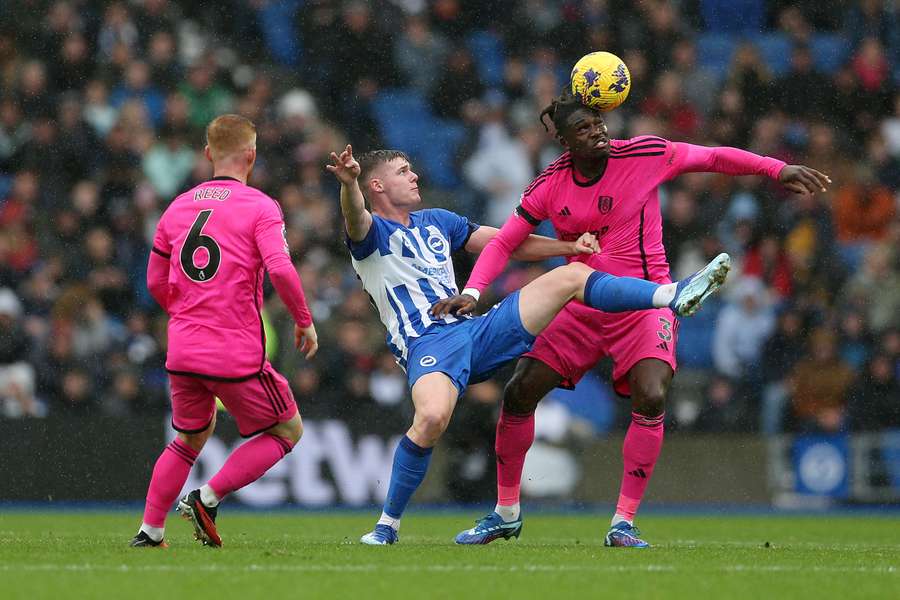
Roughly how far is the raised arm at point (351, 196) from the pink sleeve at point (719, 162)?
69.7 inches

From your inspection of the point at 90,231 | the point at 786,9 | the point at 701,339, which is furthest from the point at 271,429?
the point at 786,9

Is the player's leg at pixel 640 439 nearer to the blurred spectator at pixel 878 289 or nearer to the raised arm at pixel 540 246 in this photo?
the raised arm at pixel 540 246

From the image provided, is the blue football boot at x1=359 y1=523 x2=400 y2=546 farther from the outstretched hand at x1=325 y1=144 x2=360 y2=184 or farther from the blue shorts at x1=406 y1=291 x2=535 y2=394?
the outstretched hand at x1=325 y1=144 x2=360 y2=184

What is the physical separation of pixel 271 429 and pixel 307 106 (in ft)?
32.8

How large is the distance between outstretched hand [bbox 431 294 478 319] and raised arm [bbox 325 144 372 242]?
574 millimetres

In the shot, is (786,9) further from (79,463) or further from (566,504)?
(79,463)

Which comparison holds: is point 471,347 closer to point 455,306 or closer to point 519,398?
point 455,306

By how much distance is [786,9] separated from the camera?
19891mm

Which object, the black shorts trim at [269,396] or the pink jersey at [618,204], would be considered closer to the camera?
the black shorts trim at [269,396]

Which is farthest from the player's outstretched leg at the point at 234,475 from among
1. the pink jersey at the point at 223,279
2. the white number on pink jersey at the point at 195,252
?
the white number on pink jersey at the point at 195,252

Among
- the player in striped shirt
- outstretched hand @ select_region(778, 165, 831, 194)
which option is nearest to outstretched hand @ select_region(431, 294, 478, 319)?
the player in striped shirt

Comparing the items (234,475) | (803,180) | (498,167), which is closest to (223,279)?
(234,475)

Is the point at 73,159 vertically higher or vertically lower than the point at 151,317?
higher

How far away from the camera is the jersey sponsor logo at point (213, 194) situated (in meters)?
7.69
